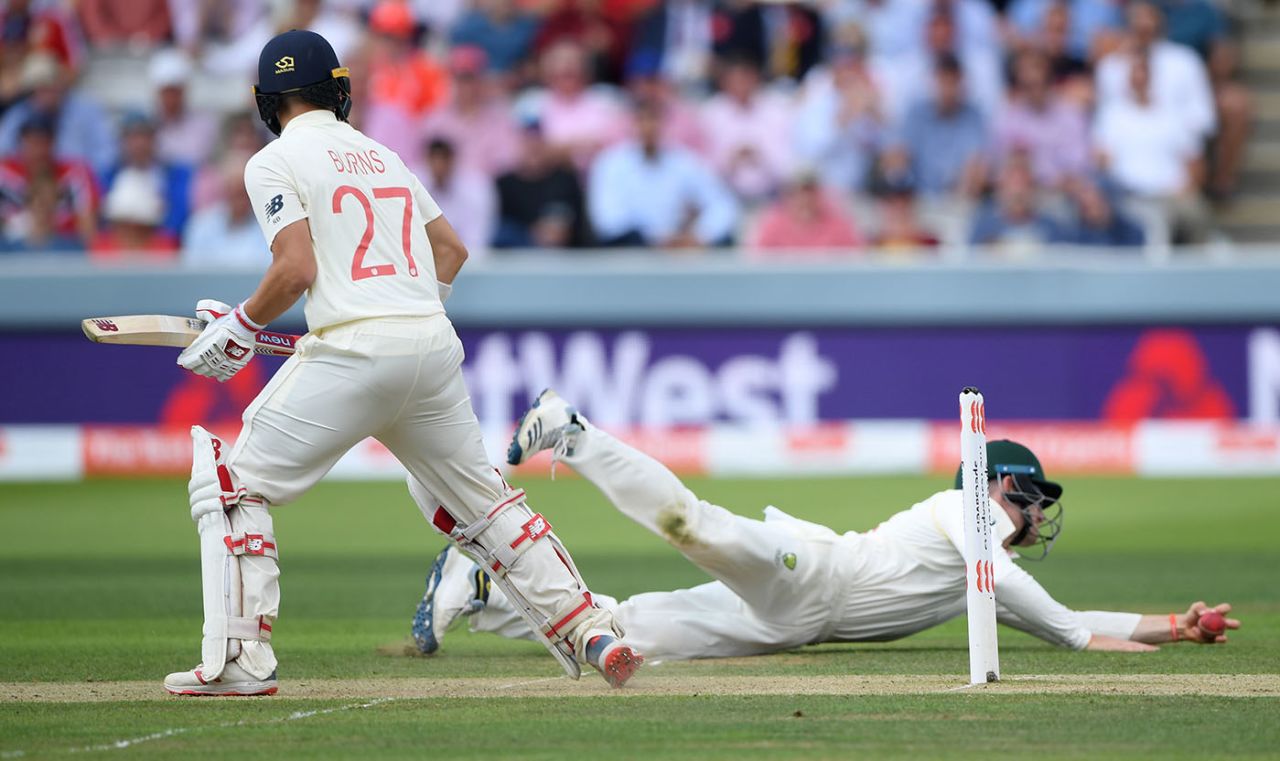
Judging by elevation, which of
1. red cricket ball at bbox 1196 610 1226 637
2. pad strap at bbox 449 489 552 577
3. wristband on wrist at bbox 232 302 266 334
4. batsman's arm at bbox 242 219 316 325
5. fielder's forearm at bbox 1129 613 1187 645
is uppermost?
batsman's arm at bbox 242 219 316 325

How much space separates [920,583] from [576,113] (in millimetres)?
10603

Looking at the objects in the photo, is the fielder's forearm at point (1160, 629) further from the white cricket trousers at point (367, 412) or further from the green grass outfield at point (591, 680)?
the white cricket trousers at point (367, 412)

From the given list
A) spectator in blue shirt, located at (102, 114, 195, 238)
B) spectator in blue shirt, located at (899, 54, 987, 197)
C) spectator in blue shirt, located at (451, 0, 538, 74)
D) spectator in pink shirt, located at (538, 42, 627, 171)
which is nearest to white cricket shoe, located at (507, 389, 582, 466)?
spectator in blue shirt, located at (899, 54, 987, 197)

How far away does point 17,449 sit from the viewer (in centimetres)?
1504

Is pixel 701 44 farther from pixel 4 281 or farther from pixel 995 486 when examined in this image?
pixel 995 486

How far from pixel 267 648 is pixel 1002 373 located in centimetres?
955

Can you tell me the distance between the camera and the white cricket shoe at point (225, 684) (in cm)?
551

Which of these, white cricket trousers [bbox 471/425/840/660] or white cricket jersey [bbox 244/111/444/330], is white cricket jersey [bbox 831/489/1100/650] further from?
white cricket jersey [bbox 244/111/444/330]

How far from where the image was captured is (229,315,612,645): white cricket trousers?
5.38 metres

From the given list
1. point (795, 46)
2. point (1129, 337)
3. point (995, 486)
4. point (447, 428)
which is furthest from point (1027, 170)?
point (447, 428)

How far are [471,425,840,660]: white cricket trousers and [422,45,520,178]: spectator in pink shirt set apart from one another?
9.93 metres

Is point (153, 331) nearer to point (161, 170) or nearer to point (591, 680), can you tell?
point (591, 680)

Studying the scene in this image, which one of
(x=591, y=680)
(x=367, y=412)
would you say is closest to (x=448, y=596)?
(x=591, y=680)

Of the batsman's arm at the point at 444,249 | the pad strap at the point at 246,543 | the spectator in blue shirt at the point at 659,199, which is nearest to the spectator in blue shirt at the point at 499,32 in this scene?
the spectator in blue shirt at the point at 659,199
